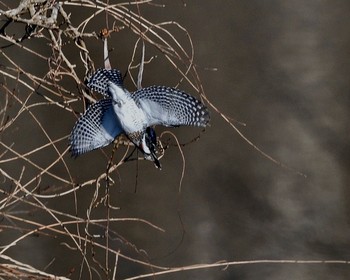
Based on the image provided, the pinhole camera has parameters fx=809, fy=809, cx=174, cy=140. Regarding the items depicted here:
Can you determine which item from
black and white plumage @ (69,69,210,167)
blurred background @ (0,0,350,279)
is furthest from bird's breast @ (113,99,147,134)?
blurred background @ (0,0,350,279)

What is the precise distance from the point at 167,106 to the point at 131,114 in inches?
2.0

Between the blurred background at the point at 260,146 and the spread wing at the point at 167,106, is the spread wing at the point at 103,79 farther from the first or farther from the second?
the blurred background at the point at 260,146

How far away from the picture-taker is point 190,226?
2.19 meters

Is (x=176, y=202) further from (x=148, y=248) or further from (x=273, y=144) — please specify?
(x=273, y=144)

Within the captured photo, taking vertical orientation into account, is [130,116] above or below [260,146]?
above

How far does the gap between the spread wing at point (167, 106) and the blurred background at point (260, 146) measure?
1.05 m

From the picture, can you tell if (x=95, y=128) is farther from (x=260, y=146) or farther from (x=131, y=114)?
(x=260, y=146)

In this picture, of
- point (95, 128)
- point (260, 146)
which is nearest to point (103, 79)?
point (95, 128)

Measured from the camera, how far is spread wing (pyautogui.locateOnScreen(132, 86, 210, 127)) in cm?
103

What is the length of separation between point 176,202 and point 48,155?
0.39m

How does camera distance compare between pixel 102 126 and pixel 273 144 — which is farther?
pixel 273 144

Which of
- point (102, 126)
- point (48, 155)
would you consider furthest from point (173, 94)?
point (48, 155)

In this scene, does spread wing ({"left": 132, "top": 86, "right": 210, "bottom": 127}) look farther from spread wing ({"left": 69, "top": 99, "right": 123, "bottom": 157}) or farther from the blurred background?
the blurred background

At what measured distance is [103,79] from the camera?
104cm
